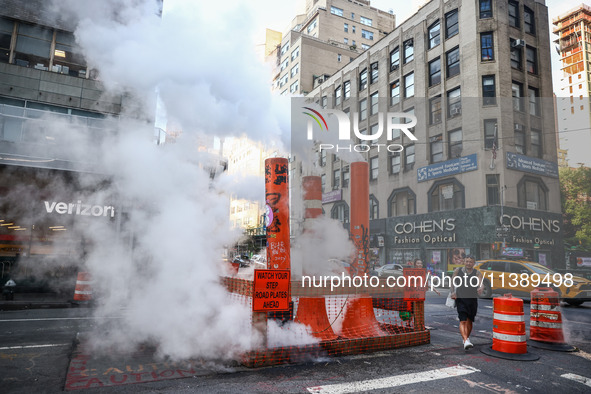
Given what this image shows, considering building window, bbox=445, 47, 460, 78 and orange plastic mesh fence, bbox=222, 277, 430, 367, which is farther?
building window, bbox=445, 47, 460, 78

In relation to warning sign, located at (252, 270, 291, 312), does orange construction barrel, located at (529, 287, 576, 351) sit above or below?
below

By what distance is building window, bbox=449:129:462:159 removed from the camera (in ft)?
75.6

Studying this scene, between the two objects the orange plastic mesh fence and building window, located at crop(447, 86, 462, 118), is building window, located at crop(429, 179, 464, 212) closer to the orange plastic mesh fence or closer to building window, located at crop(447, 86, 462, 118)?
building window, located at crop(447, 86, 462, 118)

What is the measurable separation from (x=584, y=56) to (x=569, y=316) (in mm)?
99753

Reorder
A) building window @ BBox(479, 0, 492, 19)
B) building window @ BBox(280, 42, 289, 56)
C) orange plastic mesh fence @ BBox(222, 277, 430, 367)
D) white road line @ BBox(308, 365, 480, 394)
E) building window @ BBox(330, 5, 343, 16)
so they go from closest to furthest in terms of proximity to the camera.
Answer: white road line @ BBox(308, 365, 480, 394), orange plastic mesh fence @ BBox(222, 277, 430, 367), building window @ BBox(479, 0, 492, 19), building window @ BBox(280, 42, 289, 56), building window @ BBox(330, 5, 343, 16)

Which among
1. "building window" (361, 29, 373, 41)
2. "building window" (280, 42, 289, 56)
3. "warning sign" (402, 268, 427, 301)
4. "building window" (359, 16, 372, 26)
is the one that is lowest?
"warning sign" (402, 268, 427, 301)

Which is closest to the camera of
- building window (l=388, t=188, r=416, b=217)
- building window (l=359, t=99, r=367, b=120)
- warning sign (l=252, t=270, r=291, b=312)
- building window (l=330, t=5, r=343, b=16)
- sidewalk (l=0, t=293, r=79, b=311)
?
warning sign (l=252, t=270, r=291, b=312)

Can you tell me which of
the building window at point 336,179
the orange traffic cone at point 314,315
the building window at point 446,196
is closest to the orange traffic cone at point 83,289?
the orange traffic cone at point 314,315

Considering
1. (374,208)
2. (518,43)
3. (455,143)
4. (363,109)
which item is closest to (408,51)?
(363,109)

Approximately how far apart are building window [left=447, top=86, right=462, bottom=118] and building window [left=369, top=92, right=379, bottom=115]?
23.7 feet

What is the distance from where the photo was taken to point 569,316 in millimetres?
9930

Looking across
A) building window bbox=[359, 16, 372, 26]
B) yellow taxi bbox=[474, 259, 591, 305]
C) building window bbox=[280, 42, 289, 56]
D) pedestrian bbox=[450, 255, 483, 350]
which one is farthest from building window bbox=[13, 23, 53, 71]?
building window bbox=[359, 16, 372, 26]

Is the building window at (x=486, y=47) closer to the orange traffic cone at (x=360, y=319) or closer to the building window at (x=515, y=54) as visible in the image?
the building window at (x=515, y=54)

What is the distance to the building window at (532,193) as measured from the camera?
21656 mm
